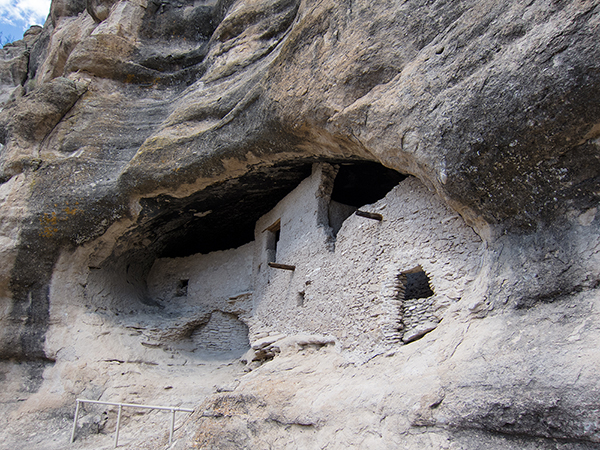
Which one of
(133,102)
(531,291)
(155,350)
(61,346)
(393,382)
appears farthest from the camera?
(133,102)

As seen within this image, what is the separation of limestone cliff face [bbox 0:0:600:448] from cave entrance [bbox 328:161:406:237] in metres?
0.14

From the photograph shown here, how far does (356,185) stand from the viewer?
27.7 ft

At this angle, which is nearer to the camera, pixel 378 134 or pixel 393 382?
pixel 393 382

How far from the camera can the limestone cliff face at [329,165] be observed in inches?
135

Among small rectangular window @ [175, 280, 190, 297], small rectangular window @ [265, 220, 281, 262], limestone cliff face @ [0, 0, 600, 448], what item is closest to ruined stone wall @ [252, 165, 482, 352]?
limestone cliff face @ [0, 0, 600, 448]

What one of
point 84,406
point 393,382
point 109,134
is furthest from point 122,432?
point 109,134

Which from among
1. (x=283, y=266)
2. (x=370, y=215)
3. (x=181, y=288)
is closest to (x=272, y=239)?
(x=283, y=266)

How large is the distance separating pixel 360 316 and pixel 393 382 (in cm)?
138

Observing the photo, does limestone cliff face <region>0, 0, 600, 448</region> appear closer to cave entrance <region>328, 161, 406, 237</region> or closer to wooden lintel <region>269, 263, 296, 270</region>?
cave entrance <region>328, 161, 406, 237</region>

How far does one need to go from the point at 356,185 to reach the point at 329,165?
1.23m

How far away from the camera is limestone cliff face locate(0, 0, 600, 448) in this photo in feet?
11.2

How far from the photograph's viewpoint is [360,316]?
5453mm

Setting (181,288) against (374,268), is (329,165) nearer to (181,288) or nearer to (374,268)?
(374,268)

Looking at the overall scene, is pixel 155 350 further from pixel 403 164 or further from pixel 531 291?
pixel 531 291
